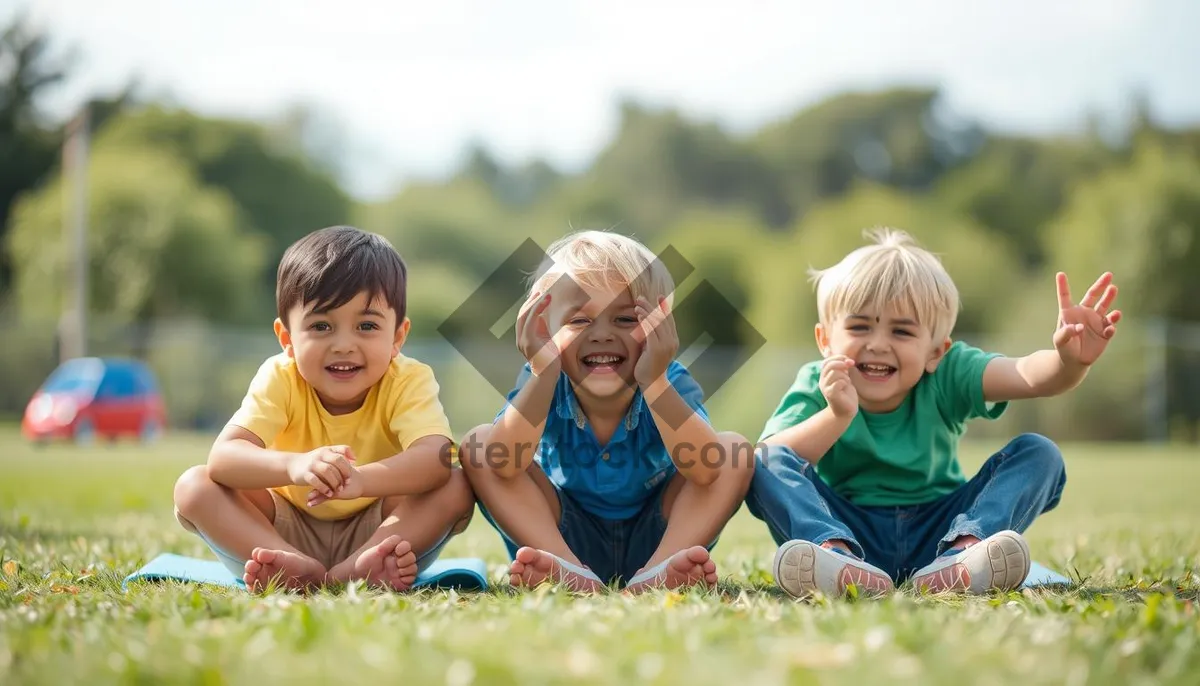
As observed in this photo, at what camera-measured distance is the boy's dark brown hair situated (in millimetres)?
3260

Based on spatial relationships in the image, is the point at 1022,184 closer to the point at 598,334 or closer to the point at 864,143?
the point at 864,143

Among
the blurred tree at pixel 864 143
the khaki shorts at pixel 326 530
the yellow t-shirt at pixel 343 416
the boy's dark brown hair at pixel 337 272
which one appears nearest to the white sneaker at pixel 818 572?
the yellow t-shirt at pixel 343 416

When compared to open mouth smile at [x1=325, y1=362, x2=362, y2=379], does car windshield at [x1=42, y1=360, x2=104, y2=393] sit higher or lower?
lower

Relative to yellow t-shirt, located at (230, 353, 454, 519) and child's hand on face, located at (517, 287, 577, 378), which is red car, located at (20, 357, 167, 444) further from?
child's hand on face, located at (517, 287, 577, 378)

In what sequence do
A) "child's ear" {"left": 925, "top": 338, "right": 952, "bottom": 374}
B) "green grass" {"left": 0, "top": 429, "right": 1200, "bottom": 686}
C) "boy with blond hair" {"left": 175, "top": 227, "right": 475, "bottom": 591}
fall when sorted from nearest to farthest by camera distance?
"green grass" {"left": 0, "top": 429, "right": 1200, "bottom": 686} → "boy with blond hair" {"left": 175, "top": 227, "right": 475, "bottom": 591} → "child's ear" {"left": 925, "top": 338, "right": 952, "bottom": 374}

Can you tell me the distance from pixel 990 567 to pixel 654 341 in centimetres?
112

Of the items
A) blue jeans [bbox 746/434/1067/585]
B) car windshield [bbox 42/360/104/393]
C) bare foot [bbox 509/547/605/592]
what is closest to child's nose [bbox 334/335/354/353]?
bare foot [bbox 509/547/605/592]

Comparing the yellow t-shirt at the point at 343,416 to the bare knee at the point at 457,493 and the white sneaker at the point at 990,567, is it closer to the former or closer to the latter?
the bare knee at the point at 457,493

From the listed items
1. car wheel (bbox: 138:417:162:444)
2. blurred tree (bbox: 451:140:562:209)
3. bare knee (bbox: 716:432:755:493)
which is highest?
blurred tree (bbox: 451:140:562:209)

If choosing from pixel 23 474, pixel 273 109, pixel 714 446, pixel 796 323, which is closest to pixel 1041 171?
pixel 796 323

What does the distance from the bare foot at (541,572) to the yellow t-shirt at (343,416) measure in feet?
1.68

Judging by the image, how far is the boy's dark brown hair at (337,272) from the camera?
10.7 feet

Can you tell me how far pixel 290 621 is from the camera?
2230mm

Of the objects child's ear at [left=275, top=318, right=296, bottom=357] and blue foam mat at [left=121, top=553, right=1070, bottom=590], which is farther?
child's ear at [left=275, top=318, right=296, bottom=357]
